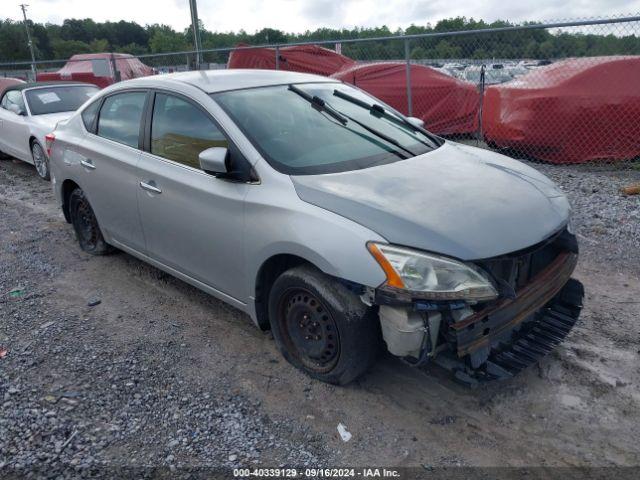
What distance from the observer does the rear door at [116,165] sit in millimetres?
4188

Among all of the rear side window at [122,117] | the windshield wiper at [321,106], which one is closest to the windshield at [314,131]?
the windshield wiper at [321,106]

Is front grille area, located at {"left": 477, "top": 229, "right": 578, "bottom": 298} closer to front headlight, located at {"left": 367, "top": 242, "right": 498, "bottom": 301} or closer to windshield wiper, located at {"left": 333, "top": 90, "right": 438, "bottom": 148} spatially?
front headlight, located at {"left": 367, "top": 242, "right": 498, "bottom": 301}

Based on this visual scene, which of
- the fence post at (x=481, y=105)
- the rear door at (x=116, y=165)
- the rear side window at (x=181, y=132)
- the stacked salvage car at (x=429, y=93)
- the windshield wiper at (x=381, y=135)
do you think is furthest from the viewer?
the stacked salvage car at (x=429, y=93)

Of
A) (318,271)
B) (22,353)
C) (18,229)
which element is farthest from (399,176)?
(18,229)

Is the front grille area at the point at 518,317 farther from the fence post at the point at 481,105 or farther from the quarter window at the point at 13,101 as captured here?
the quarter window at the point at 13,101

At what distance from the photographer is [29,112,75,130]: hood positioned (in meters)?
8.17

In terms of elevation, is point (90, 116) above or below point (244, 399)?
above

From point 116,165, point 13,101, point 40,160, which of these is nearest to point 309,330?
point 116,165

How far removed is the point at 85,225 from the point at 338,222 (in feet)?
11.3

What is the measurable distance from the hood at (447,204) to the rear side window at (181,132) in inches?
31.6

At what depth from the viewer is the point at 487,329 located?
109 inches

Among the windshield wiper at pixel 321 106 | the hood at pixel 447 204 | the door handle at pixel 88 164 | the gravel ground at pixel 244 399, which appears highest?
the windshield wiper at pixel 321 106

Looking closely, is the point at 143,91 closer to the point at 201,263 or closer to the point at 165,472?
the point at 201,263

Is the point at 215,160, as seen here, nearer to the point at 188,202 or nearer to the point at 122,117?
the point at 188,202
